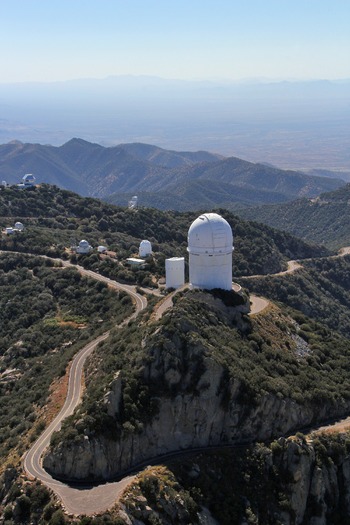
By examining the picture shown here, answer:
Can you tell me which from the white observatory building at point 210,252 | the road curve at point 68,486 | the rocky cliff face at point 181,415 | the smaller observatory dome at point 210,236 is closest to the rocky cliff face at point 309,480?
the rocky cliff face at point 181,415

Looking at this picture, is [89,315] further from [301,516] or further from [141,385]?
[301,516]

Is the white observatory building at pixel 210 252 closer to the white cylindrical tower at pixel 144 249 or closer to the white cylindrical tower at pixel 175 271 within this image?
the white cylindrical tower at pixel 175 271

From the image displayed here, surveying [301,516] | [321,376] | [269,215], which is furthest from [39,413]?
[269,215]

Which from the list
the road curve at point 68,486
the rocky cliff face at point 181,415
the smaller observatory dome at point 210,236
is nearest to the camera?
the road curve at point 68,486

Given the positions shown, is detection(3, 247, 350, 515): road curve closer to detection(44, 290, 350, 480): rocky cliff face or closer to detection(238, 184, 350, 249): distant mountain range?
detection(44, 290, 350, 480): rocky cliff face

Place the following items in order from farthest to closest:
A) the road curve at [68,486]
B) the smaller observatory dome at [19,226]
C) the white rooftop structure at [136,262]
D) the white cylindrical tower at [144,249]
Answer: the smaller observatory dome at [19,226] → the white cylindrical tower at [144,249] → the white rooftop structure at [136,262] → the road curve at [68,486]

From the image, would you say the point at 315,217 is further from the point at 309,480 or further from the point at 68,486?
the point at 68,486

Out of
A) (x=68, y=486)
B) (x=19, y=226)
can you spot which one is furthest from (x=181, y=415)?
(x=19, y=226)
